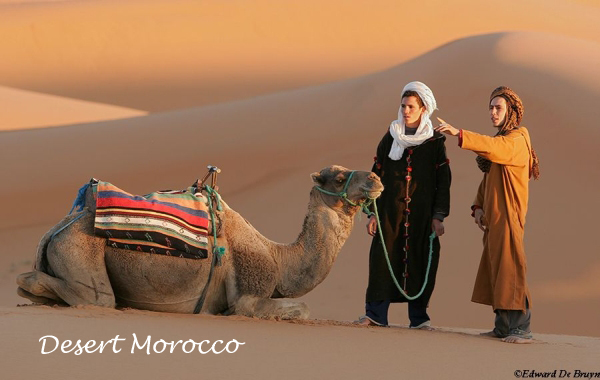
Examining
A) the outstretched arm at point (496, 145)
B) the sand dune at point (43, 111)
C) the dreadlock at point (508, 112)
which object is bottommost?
the outstretched arm at point (496, 145)

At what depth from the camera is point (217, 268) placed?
7496 mm

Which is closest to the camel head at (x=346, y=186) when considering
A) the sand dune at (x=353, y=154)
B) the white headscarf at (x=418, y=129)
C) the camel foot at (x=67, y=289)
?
the white headscarf at (x=418, y=129)

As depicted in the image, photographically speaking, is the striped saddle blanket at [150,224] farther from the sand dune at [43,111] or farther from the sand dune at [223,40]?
the sand dune at [223,40]

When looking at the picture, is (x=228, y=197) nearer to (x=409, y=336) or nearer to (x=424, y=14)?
(x=409, y=336)

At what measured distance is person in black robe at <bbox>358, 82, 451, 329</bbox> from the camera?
8.11m

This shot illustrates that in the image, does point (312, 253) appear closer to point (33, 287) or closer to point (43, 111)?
point (33, 287)

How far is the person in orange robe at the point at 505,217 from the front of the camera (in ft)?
25.1

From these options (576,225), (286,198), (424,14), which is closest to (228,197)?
(286,198)

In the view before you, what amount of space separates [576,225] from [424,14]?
27.8m

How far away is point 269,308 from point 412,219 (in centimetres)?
141

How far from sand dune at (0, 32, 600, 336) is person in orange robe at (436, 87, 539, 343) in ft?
17.5

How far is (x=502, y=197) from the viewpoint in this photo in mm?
7828

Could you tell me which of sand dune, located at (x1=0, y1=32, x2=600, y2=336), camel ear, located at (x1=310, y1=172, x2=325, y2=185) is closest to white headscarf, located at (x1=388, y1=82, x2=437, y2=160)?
camel ear, located at (x1=310, y1=172, x2=325, y2=185)

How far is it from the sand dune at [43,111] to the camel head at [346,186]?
55.2ft
